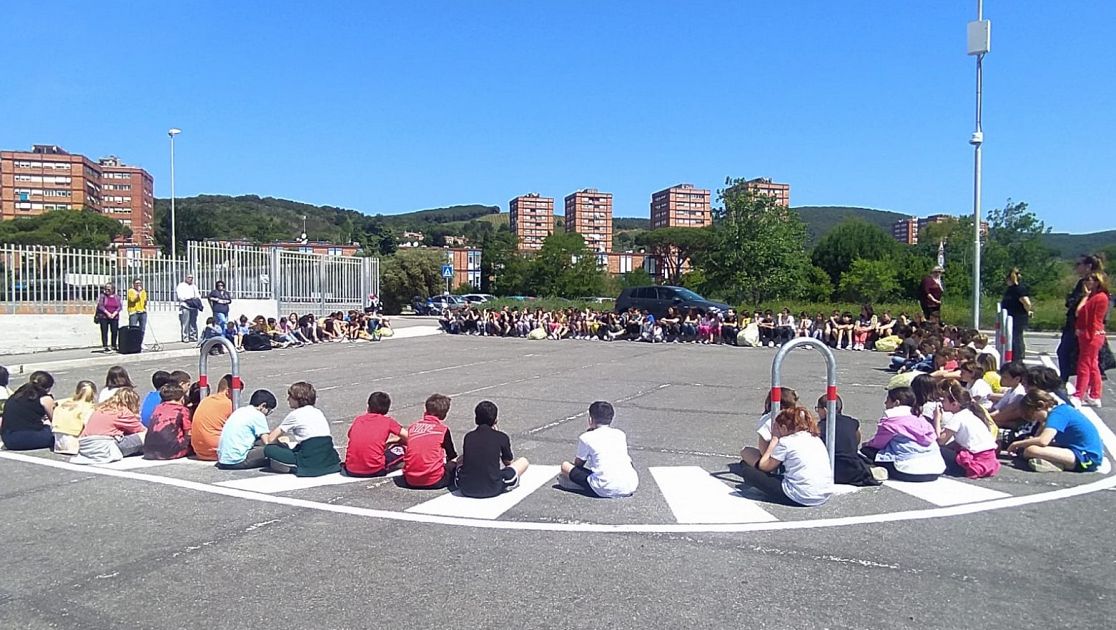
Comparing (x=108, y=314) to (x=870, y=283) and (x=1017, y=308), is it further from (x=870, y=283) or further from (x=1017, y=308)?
(x=870, y=283)

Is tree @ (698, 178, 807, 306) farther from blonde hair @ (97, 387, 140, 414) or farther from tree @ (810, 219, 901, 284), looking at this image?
blonde hair @ (97, 387, 140, 414)

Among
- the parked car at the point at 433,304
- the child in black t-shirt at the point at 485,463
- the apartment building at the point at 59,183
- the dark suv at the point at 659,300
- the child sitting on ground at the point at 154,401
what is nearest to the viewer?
the child in black t-shirt at the point at 485,463

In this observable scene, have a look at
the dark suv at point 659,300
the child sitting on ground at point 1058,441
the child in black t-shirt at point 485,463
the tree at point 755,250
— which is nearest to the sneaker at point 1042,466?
the child sitting on ground at point 1058,441

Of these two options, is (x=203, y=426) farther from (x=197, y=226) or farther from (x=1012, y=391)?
(x=197, y=226)

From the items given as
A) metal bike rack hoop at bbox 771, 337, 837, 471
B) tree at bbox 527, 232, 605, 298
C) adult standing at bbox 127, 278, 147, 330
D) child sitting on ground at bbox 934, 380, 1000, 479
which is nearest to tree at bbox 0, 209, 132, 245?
tree at bbox 527, 232, 605, 298

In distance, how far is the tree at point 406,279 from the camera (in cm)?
7631

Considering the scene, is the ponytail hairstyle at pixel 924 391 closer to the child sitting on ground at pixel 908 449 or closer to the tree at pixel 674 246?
the child sitting on ground at pixel 908 449

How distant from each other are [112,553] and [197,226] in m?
129

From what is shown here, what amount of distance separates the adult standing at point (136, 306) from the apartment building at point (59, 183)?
5117 inches

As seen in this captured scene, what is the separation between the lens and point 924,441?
8.13 metres

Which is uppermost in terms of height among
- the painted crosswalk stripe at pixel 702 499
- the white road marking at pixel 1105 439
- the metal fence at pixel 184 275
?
the metal fence at pixel 184 275

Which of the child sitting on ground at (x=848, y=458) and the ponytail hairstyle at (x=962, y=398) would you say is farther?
the ponytail hairstyle at (x=962, y=398)

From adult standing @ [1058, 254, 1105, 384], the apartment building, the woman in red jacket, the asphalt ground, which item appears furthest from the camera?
the apartment building

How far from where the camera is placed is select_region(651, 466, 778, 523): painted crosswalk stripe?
695cm
